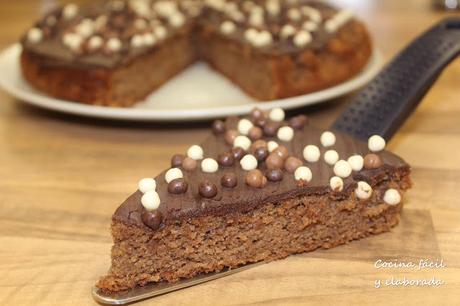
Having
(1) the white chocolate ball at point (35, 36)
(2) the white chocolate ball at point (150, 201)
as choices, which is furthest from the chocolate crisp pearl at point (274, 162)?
(1) the white chocolate ball at point (35, 36)

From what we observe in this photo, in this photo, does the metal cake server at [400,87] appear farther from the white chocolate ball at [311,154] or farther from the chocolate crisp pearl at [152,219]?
the chocolate crisp pearl at [152,219]

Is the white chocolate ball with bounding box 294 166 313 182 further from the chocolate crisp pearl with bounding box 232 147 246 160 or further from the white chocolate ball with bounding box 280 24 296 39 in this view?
the white chocolate ball with bounding box 280 24 296 39

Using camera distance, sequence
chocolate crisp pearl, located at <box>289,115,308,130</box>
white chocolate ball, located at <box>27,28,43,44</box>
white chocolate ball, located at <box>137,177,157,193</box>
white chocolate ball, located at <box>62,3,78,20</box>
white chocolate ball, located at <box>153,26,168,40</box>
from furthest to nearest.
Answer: white chocolate ball, located at <box>62,3,78,20</box>
white chocolate ball, located at <box>153,26,168,40</box>
white chocolate ball, located at <box>27,28,43,44</box>
chocolate crisp pearl, located at <box>289,115,308,130</box>
white chocolate ball, located at <box>137,177,157,193</box>

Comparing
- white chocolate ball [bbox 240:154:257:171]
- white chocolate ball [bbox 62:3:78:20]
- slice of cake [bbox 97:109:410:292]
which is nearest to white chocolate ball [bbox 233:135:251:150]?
slice of cake [bbox 97:109:410:292]

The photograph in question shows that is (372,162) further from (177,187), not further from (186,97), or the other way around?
(186,97)

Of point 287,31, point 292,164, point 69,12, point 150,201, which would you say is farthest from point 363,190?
point 69,12

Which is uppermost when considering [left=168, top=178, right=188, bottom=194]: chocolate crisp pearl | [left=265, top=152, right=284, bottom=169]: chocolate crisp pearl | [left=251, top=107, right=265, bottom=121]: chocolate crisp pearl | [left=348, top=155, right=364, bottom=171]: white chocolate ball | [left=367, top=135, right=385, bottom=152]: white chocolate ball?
[left=367, top=135, right=385, bottom=152]: white chocolate ball

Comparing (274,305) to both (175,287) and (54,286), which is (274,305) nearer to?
(175,287)
